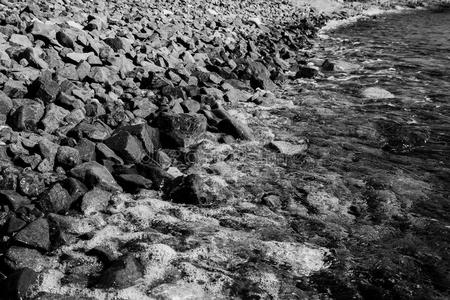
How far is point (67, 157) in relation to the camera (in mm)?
5859

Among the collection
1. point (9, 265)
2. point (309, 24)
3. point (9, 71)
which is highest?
point (9, 71)

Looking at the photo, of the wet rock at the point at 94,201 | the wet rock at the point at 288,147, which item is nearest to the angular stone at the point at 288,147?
the wet rock at the point at 288,147

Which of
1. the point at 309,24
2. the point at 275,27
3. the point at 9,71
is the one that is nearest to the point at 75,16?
the point at 9,71

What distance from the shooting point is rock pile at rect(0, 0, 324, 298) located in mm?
5031

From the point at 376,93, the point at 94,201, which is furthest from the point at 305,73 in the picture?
the point at 94,201

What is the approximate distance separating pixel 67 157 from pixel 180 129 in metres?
2.14

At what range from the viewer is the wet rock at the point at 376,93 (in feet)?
36.6

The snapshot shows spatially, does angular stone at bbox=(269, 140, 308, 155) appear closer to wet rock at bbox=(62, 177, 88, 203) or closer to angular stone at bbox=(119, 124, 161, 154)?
angular stone at bbox=(119, 124, 161, 154)

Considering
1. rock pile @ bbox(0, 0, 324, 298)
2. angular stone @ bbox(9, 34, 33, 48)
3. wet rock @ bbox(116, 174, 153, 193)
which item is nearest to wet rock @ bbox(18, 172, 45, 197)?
rock pile @ bbox(0, 0, 324, 298)

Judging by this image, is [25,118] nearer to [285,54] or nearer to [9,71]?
[9,71]

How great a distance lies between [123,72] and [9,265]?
575 centimetres

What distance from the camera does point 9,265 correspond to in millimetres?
4148

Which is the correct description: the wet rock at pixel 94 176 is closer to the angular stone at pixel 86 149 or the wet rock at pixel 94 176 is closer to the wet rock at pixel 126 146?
the angular stone at pixel 86 149

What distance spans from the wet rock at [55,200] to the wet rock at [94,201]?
19 centimetres
